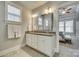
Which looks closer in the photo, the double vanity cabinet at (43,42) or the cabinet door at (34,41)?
the double vanity cabinet at (43,42)

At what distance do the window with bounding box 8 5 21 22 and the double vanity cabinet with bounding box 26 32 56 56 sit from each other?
0.41m

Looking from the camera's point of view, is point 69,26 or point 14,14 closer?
point 69,26

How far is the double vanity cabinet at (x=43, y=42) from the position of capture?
4.88ft

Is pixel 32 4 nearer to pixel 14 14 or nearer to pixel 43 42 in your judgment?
pixel 14 14

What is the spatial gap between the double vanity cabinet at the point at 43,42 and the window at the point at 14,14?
41 centimetres

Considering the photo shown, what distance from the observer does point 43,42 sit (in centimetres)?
157

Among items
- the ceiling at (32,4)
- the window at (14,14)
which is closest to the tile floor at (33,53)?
the window at (14,14)

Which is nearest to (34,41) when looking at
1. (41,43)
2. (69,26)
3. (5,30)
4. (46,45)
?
(41,43)

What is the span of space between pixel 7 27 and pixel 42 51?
2.85 feet

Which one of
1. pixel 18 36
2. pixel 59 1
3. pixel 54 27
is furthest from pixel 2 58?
pixel 59 1

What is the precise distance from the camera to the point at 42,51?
5.23 feet

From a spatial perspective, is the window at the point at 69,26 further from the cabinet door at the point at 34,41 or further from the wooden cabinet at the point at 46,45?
the cabinet door at the point at 34,41

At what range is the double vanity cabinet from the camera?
149 centimetres

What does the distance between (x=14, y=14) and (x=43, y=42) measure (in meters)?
0.83
